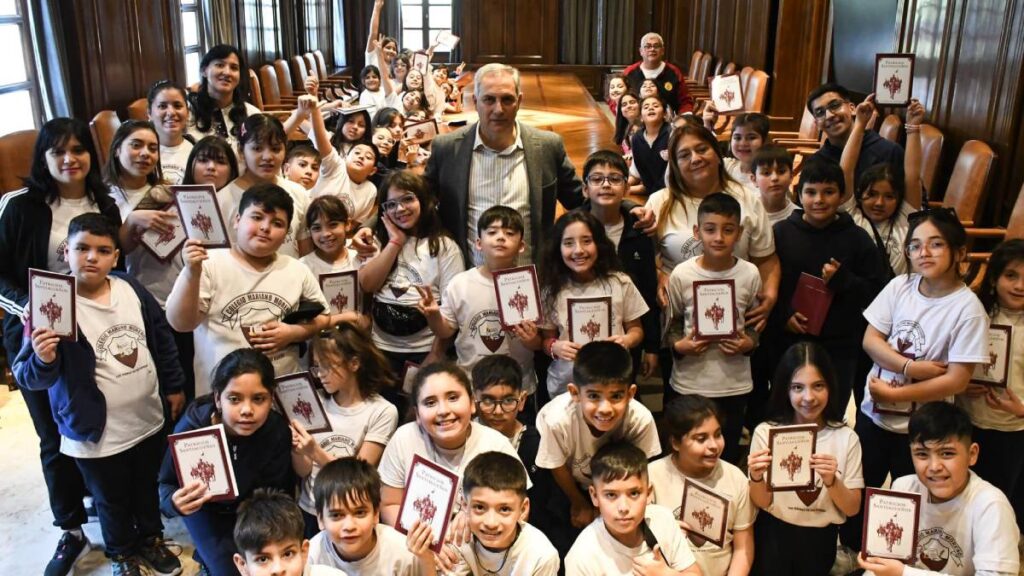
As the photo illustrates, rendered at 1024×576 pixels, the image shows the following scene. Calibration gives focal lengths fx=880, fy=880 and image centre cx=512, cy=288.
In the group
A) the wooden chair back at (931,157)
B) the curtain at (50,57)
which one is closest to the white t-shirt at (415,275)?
the wooden chair back at (931,157)

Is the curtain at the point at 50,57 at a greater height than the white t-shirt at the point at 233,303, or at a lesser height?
greater

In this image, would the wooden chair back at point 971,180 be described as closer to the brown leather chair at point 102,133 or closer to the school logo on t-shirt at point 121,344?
the school logo on t-shirt at point 121,344

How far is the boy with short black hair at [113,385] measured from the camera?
252 cm

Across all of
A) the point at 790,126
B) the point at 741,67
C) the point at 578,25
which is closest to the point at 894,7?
the point at 790,126

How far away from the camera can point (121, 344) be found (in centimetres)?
262

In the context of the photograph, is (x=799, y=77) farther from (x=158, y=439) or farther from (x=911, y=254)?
(x=158, y=439)

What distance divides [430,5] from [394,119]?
420 inches

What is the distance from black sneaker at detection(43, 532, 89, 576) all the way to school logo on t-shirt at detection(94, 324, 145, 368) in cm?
71

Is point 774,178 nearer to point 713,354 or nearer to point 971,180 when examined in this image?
point 713,354

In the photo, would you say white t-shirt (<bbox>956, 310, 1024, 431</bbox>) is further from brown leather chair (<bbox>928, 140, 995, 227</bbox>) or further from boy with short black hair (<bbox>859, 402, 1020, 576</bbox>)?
brown leather chair (<bbox>928, 140, 995, 227</bbox>)

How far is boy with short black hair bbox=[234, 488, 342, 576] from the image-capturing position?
2010 mm

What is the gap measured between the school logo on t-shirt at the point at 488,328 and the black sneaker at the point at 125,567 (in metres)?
1.28

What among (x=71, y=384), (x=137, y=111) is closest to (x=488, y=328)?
(x=71, y=384)

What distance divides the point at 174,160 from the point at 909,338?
2.77m
